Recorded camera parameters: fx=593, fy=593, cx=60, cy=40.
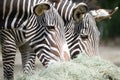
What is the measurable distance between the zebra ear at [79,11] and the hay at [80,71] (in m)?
1.64

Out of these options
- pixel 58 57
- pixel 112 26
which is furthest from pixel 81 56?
pixel 112 26

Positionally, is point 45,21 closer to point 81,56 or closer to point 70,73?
point 81,56

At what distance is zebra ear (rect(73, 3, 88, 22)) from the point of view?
1021cm

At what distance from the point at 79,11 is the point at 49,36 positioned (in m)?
1.32

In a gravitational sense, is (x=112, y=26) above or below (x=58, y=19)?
below

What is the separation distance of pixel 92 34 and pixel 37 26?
132cm

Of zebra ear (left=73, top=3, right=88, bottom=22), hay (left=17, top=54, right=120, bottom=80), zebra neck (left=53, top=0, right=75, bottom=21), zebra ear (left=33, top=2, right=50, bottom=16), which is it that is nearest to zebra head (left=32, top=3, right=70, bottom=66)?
zebra ear (left=33, top=2, right=50, bottom=16)

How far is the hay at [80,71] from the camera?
313 inches

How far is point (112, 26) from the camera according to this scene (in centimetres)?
3183

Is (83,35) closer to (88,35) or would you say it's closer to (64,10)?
(88,35)

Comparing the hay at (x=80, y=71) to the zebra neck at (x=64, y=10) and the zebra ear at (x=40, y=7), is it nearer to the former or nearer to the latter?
the zebra ear at (x=40, y=7)

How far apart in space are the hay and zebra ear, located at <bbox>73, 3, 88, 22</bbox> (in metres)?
1.64

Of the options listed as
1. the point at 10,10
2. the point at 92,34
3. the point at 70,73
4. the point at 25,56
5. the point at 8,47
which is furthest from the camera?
the point at 25,56

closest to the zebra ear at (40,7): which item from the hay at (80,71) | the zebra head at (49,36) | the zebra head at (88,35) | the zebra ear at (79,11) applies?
the zebra head at (49,36)
